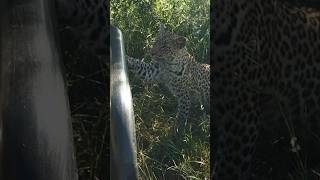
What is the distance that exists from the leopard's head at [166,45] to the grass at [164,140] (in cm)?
14

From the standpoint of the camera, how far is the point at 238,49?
2238 mm

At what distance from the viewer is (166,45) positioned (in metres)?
2.80

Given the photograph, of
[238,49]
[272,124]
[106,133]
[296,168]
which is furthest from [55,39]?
[296,168]

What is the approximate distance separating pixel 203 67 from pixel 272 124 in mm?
651

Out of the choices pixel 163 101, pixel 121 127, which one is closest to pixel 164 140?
pixel 163 101

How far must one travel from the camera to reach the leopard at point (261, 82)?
2.22m

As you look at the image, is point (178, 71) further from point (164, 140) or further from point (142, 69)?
point (164, 140)

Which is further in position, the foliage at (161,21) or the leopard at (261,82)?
the foliage at (161,21)

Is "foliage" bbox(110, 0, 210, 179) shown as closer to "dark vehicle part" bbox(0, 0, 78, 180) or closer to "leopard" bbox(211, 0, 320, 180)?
"leopard" bbox(211, 0, 320, 180)

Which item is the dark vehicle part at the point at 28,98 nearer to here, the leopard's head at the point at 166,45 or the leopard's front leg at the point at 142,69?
the leopard's front leg at the point at 142,69

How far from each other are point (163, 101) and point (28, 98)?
137 cm

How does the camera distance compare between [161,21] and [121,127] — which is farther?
[161,21]

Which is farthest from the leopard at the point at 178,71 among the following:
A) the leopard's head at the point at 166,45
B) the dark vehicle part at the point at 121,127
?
the dark vehicle part at the point at 121,127

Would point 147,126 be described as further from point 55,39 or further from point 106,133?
point 55,39
